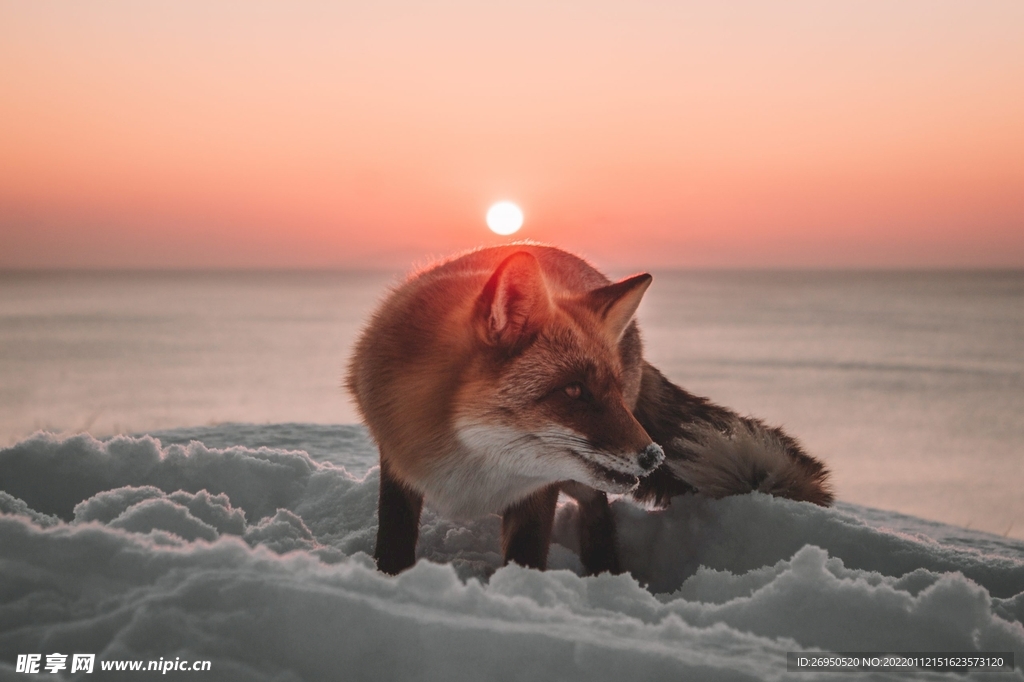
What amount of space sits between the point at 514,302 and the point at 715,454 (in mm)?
1561

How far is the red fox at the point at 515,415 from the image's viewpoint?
2.83 m

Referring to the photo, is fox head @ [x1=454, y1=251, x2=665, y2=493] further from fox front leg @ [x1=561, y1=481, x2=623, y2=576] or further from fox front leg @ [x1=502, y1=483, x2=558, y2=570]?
fox front leg @ [x1=561, y1=481, x2=623, y2=576]

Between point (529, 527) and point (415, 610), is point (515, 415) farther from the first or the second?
point (415, 610)

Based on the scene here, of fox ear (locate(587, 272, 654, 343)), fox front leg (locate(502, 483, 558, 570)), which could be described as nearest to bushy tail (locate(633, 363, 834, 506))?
fox front leg (locate(502, 483, 558, 570))

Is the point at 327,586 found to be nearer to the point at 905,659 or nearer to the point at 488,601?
the point at 488,601

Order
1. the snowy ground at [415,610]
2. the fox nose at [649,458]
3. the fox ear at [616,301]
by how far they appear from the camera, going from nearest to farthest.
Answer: the snowy ground at [415,610] < the fox nose at [649,458] < the fox ear at [616,301]

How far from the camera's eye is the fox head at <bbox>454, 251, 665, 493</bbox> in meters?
2.79

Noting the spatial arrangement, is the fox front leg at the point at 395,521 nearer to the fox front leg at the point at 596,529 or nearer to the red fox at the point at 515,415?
the red fox at the point at 515,415

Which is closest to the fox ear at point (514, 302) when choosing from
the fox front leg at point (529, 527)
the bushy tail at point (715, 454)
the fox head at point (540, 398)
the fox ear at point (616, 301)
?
the fox head at point (540, 398)

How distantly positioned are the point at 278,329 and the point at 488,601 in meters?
33.5

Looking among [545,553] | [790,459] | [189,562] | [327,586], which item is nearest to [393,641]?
[327,586]

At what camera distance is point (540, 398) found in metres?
2.85

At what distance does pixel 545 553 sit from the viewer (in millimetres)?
3383

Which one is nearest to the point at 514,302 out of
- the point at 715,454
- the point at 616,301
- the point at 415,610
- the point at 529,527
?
the point at 616,301
